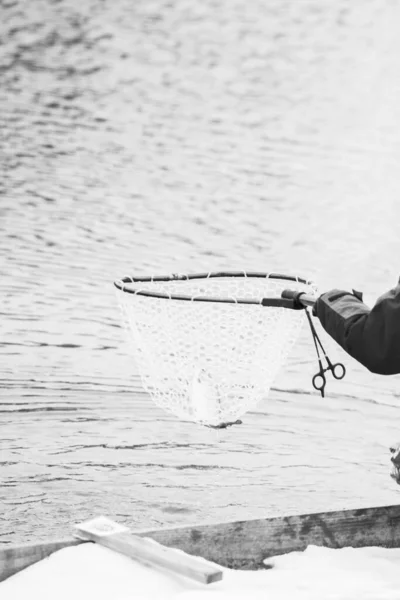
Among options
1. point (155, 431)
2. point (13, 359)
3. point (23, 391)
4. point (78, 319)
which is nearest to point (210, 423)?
point (155, 431)

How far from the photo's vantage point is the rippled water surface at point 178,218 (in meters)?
5.35

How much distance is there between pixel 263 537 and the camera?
3408mm

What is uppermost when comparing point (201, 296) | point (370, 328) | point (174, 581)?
point (370, 328)

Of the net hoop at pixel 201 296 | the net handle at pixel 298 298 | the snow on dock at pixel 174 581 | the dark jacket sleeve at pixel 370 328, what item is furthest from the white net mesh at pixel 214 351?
the dark jacket sleeve at pixel 370 328

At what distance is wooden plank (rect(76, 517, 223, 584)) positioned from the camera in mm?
2928

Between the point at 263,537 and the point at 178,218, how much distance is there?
7.49m

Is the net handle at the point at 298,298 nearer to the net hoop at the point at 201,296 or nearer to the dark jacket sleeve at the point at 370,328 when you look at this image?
the net hoop at the point at 201,296

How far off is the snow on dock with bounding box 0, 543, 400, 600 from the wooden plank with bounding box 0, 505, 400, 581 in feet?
0.14

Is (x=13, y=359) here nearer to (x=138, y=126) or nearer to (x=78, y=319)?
(x=78, y=319)

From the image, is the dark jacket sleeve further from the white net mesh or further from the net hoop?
the white net mesh

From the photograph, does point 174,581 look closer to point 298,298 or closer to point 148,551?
point 148,551

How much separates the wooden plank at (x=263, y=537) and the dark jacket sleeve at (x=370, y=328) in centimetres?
83

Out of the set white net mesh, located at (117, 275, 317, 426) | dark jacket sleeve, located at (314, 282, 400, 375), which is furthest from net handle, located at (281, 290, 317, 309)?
white net mesh, located at (117, 275, 317, 426)

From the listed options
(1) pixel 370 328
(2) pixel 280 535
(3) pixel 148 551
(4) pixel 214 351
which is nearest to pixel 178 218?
(4) pixel 214 351
